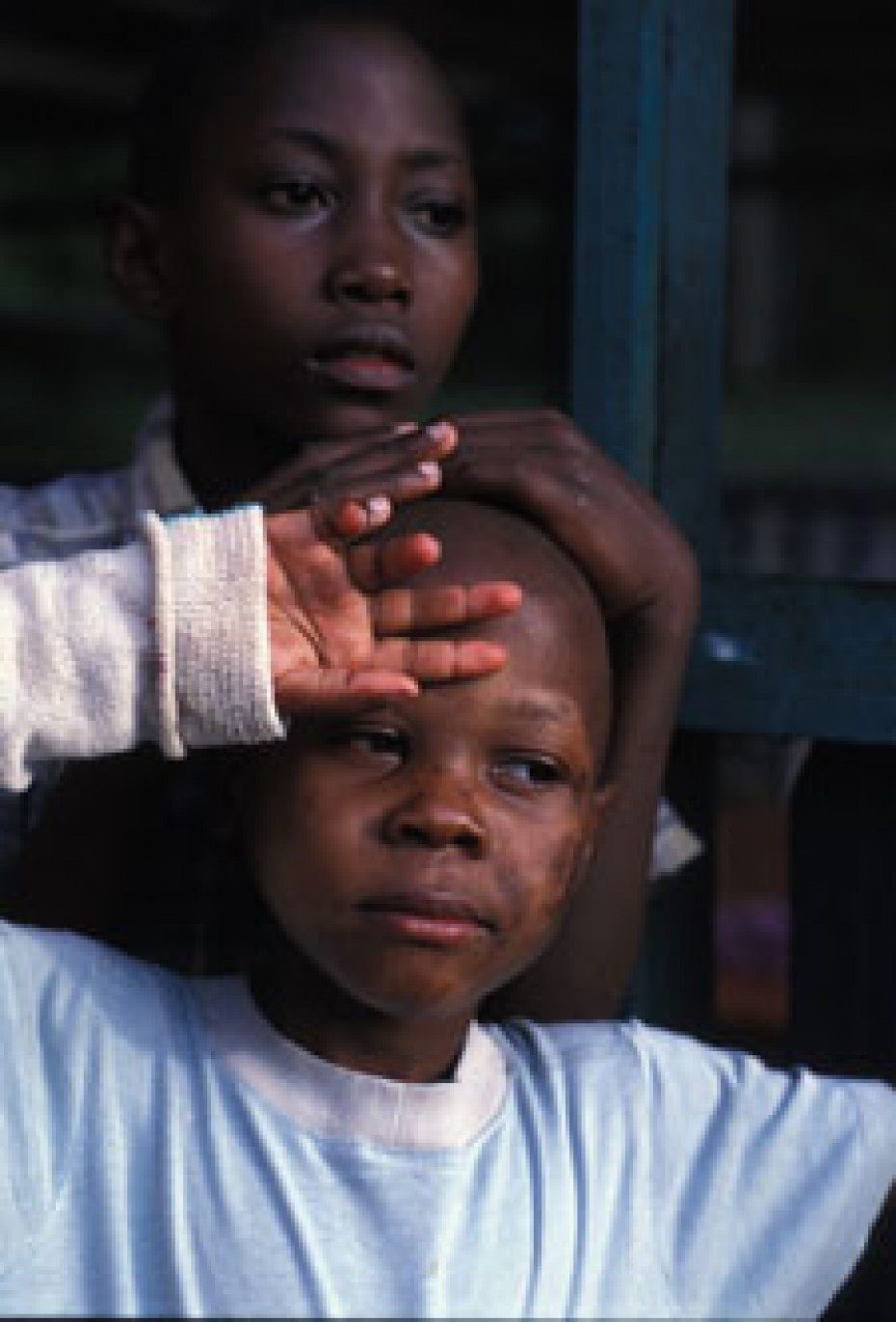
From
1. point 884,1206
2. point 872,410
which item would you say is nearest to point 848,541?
point 872,410

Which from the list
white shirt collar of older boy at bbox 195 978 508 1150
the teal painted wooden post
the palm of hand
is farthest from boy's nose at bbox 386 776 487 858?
the teal painted wooden post

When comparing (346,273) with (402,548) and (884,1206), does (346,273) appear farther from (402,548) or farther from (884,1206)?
(884,1206)

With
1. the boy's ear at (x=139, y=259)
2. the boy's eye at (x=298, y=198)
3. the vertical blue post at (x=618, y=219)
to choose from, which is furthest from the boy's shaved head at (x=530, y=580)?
the boy's ear at (x=139, y=259)

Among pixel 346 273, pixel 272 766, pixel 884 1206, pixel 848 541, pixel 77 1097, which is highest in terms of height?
pixel 346 273

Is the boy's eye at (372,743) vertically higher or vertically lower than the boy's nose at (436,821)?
higher

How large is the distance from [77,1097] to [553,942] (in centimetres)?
56

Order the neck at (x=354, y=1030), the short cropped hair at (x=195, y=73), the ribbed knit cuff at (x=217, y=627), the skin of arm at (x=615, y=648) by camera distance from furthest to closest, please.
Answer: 1. the short cropped hair at (x=195, y=73)
2. the skin of arm at (x=615, y=648)
3. the neck at (x=354, y=1030)
4. the ribbed knit cuff at (x=217, y=627)

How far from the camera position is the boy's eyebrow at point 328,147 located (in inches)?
86.7

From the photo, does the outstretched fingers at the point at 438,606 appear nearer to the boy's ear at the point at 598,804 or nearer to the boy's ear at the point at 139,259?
the boy's ear at the point at 598,804

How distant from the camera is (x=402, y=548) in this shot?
165 centimetres

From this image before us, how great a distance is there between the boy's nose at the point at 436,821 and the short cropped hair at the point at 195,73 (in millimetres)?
962

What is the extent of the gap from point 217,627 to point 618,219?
2.66 ft

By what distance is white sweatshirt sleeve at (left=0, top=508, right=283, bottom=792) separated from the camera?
1.64m

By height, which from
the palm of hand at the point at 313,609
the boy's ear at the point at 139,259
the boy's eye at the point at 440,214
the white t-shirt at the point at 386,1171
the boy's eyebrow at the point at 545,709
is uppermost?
the boy's eye at the point at 440,214
